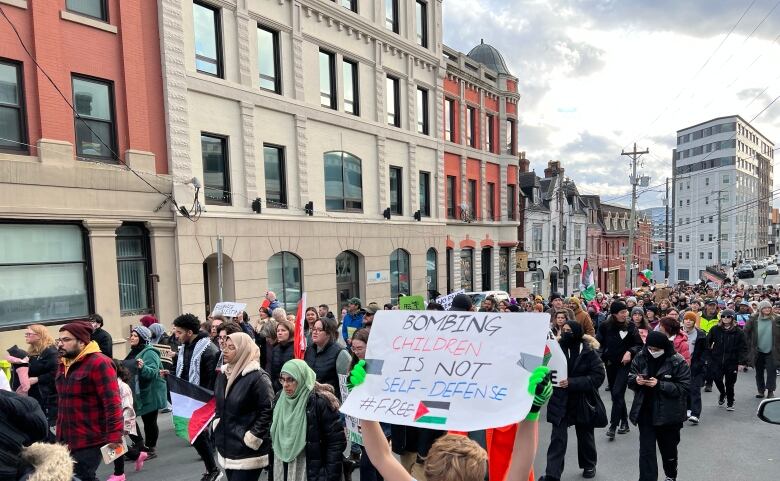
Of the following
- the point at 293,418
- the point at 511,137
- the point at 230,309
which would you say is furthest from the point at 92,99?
the point at 511,137

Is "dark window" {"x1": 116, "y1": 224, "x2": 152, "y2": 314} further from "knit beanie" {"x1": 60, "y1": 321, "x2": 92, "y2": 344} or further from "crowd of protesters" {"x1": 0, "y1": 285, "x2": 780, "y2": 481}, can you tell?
"knit beanie" {"x1": 60, "y1": 321, "x2": 92, "y2": 344}

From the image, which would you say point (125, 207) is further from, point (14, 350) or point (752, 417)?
point (752, 417)

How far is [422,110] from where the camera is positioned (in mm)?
21609

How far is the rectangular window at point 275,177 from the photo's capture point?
1488cm

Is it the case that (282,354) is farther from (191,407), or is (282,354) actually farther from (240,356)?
(240,356)

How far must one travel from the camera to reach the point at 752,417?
731 centimetres

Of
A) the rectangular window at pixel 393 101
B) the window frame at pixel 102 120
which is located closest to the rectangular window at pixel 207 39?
the window frame at pixel 102 120

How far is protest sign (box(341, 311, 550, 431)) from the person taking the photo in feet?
7.15

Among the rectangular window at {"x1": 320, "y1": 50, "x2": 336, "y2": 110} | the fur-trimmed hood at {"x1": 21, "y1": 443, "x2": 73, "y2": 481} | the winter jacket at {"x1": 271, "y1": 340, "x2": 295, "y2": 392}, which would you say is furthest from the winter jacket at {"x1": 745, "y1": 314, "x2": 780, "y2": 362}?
the rectangular window at {"x1": 320, "y1": 50, "x2": 336, "y2": 110}

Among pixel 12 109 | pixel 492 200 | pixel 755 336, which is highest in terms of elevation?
pixel 12 109

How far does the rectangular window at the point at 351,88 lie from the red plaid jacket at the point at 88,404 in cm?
1464

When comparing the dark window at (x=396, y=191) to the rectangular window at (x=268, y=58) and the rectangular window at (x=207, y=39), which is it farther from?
the rectangular window at (x=207, y=39)

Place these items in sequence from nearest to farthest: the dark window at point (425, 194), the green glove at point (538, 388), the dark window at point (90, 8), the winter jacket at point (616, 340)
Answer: the green glove at point (538, 388)
the winter jacket at point (616, 340)
the dark window at point (90, 8)
the dark window at point (425, 194)

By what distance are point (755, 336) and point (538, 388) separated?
8.61 m
